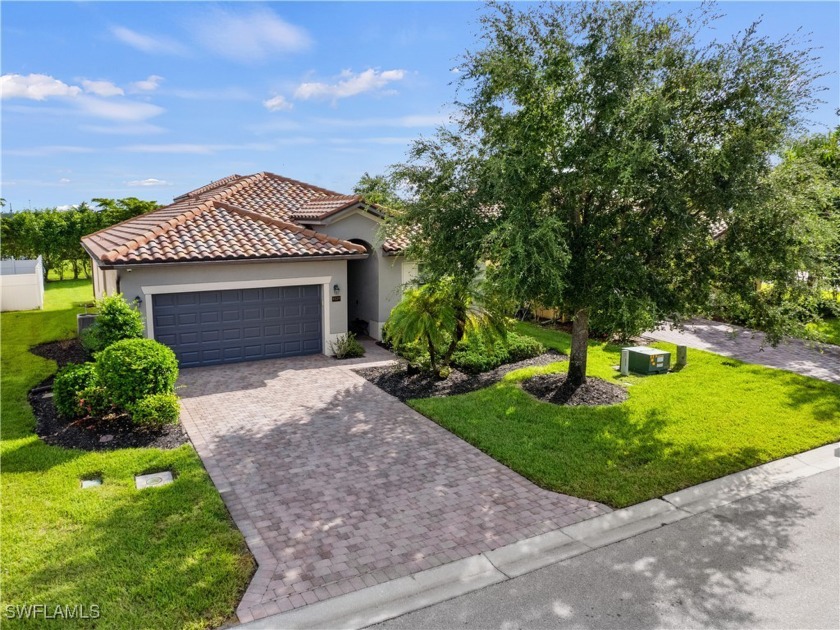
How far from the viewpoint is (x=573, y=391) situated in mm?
12461

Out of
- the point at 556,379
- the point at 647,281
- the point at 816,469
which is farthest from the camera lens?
the point at 556,379

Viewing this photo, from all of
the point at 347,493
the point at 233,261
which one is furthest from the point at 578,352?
the point at 233,261

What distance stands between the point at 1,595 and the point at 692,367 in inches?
598

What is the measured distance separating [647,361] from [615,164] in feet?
22.5

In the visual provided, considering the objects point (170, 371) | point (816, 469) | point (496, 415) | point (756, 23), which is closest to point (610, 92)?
point (756, 23)

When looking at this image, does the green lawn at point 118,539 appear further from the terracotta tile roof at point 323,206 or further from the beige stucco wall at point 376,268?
the terracotta tile roof at point 323,206

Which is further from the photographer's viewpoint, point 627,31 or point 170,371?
point 170,371

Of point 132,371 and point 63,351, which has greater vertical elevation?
point 132,371

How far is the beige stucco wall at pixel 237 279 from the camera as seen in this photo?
13742mm

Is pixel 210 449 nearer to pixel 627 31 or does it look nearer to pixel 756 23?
pixel 627 31

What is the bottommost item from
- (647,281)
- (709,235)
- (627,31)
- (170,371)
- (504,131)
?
(170,371)

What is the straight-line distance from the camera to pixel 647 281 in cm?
993

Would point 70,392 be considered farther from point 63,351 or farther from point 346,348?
point 346,348

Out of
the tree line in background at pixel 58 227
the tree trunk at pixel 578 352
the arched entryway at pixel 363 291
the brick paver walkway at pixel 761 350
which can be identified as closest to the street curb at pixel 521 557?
the tree trunk at pixel 578 352
